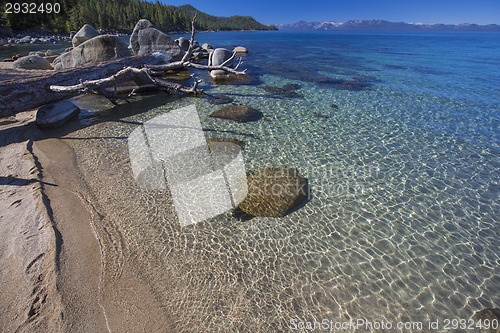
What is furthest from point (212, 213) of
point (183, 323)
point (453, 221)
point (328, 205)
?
point (453, 221)

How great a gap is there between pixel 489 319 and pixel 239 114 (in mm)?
8386

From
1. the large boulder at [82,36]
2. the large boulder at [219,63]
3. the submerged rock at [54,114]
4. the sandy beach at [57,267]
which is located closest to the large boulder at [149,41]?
the large boulder at [219,63]

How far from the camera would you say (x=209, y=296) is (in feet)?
10.8

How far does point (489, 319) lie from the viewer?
315 centimetres

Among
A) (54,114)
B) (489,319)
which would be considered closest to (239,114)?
(54,114)

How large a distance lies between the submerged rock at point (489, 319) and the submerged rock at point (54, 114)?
38.2 ft

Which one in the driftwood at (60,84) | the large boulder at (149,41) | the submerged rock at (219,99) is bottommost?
the submerged rock at (219,99)

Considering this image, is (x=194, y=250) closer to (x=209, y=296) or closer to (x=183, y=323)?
(x=209, y=296)

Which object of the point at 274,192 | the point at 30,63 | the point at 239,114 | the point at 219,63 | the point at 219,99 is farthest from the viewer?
the point at 219,63

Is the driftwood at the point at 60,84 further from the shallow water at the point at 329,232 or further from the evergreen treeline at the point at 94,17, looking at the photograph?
the evergreen treeline at the point at 94,17

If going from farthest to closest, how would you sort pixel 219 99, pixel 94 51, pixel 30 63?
pixel 30 63, pixel 94 51, pixel 219 99

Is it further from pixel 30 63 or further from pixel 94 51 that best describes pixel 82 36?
pixel 94 51

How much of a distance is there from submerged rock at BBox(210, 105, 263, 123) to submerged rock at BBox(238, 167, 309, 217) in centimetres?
363

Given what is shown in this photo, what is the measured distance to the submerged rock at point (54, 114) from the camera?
24.9 ft
